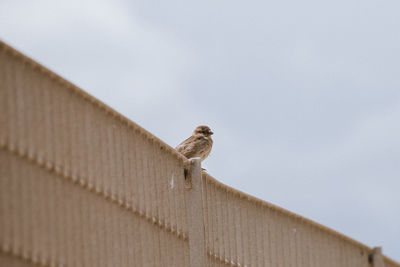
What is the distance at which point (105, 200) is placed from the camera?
21.5 ft

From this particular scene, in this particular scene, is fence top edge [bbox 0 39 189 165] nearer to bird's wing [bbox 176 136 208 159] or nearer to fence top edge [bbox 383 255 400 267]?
fence top edge [bbox 383 255 400 267]

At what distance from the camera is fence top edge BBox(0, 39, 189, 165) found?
5664mm

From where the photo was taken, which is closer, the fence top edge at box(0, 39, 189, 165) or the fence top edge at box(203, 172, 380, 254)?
the fence top edge at box(0, 39, 189, 165)

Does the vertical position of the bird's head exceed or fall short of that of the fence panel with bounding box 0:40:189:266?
it exceeds it

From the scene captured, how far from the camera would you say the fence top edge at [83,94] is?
223 inches

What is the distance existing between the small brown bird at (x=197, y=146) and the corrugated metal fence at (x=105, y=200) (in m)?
4.90

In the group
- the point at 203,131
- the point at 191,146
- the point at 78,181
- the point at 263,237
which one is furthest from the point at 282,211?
the point at 203,131

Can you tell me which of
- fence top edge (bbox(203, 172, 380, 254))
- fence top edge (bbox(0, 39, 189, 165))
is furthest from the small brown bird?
fence top edge (bbox(0, 39, 189, 165))

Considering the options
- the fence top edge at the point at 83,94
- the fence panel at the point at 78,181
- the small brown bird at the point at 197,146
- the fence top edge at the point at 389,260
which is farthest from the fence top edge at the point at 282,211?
the small brown bird at the point at 197,146

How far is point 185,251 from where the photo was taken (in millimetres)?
7574

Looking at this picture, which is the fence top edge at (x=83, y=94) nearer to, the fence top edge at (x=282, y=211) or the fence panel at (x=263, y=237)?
the fence top edge at (x=282, y=211)

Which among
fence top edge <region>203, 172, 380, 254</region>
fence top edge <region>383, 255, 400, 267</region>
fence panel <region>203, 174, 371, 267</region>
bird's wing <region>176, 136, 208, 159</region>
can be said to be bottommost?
fence panel <region>203, 174, 371, 267</region>

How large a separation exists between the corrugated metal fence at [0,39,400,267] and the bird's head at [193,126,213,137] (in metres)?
5.48

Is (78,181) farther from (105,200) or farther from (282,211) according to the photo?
(282,211)
